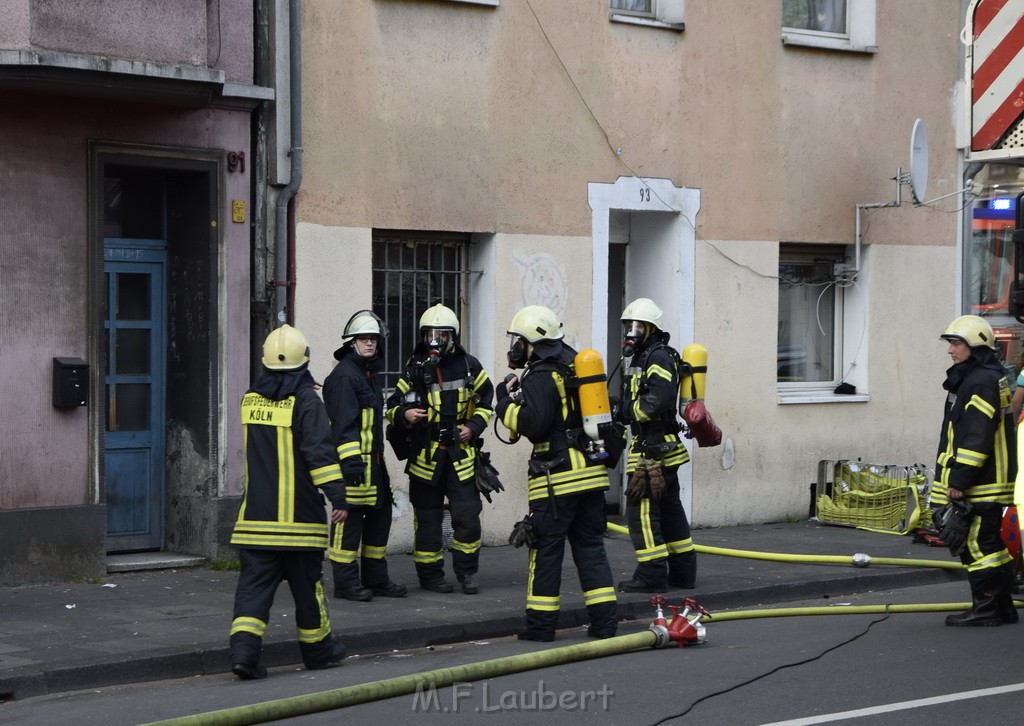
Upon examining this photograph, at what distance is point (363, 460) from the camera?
9.84m

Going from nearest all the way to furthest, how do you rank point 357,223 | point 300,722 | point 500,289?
point 300,722, point 357,223, point 500,289

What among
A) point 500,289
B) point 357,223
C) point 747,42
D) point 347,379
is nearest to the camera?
point 347,379

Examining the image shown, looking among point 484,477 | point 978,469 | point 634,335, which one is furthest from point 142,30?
point 978,469

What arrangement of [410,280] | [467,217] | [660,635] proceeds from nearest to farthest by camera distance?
[660,635], [467,217], [410,280]

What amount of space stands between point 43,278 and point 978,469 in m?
6.29

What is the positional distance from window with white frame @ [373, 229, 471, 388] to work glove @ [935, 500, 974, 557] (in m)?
5.03

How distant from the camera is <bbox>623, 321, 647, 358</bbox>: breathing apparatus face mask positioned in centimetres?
1045

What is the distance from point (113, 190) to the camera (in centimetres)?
1154

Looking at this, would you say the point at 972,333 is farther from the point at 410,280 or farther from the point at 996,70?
the point at 410,280

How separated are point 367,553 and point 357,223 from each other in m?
3.02

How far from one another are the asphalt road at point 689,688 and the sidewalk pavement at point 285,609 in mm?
138

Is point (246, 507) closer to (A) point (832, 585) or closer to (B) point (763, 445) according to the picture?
(A) point (832, 585)

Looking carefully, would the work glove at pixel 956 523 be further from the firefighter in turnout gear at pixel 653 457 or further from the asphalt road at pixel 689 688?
the firefighter in turnout gear at pixel 653 457

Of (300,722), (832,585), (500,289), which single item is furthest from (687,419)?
(300,722)
